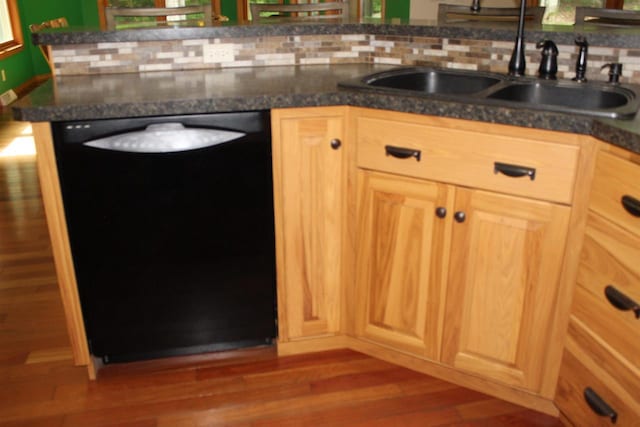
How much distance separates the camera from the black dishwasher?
1732 mm

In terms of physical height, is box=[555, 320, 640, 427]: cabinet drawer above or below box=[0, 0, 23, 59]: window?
below

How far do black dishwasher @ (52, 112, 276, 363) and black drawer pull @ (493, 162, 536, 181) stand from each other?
673 mm

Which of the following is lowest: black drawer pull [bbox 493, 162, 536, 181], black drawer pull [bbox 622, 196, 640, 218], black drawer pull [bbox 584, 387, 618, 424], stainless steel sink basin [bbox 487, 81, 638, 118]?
black drawer pull [bbox 584, 387, 618, 424]

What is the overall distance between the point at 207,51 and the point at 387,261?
1039 millimetres

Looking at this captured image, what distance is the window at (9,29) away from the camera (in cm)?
622

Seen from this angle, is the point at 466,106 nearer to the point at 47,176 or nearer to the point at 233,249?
the point at 233,249

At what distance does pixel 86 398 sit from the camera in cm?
189

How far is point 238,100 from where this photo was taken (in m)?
1.74

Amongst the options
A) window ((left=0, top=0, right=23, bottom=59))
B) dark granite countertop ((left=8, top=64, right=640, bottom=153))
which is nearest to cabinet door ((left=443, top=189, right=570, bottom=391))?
dark granite countertop ((left=8, top=64, right=640, bottom=153))

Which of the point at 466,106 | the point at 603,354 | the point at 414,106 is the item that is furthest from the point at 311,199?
the point at 603,354

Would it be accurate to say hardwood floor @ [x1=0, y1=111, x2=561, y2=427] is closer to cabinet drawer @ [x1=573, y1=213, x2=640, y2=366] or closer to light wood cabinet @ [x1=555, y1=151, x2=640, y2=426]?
light wood cabinet @ [x1=555, y1=151, x2=640, y2=426]

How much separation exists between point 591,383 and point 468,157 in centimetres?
68

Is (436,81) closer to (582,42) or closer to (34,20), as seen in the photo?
(582,42)

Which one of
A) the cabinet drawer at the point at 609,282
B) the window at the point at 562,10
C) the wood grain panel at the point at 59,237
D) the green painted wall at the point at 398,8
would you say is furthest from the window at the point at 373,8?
the cabinet drawer at the point at 609,282
